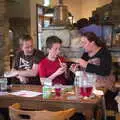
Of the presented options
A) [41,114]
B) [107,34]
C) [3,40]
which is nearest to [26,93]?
[41,114]

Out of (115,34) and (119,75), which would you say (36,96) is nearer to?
(119,75)

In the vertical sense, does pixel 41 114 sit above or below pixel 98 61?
below

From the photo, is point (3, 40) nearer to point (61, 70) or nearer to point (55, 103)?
point (61, 70)

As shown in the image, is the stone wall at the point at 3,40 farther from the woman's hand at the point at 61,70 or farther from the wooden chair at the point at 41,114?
the wooden chair at the point at 41,114

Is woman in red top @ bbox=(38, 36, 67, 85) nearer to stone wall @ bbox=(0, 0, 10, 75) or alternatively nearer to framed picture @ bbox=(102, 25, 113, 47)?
framed picture @ bbox=(102, 25, 113, 47)

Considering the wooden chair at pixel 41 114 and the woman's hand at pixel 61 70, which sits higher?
the woman's hand at pixel 61 70

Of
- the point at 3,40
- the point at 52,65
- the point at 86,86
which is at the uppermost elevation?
the point at 3,40

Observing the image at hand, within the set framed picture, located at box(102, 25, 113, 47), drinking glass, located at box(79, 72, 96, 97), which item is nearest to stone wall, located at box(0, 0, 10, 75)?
A: framed picture, located at box(102, 25, 113, 47)

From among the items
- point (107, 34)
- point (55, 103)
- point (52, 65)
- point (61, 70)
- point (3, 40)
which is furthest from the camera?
point (3, 40)

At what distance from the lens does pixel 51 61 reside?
3.23m

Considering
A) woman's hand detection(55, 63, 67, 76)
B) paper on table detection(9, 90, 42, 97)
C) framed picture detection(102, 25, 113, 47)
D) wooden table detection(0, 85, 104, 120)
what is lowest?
wooden table detection(0, 85, 104, 120)

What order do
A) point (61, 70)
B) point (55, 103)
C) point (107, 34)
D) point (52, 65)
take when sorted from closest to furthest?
point (55, 103) < point (61, 70) < point (52, 65) < point (107, 34)

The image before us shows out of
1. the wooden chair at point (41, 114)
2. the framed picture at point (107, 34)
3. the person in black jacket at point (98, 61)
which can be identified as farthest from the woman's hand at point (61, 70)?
the framed picture at point (107, 34)

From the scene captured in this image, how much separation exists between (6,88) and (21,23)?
365 cm
